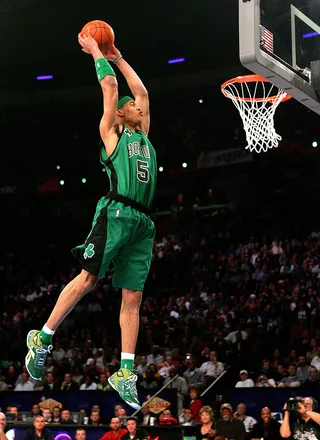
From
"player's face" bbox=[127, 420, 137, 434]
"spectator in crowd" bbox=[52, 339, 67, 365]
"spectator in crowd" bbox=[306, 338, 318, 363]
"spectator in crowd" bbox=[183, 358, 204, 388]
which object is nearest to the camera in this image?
"player's face" bbox=[127, 420, 137, 434]

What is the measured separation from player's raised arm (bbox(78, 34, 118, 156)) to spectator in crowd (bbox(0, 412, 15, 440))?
23.3 ft

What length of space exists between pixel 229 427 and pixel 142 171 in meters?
7.02

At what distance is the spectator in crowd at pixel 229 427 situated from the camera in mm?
12414

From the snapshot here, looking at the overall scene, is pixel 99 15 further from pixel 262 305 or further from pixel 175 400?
pixel 175 400

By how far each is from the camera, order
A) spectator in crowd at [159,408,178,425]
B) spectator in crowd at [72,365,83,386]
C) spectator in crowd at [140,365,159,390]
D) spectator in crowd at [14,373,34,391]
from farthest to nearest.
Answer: spectator in crowd at [14,373,34,391] < spectator in crowd at [72,365,83,386] < spectator in crowd at [140,365,159,390] < spectator in crowd at [159,408,178,425]

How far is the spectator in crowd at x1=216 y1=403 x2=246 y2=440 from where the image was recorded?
12.4 metres

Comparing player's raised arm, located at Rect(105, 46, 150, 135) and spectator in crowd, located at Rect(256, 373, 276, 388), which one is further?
spectator in crowd, located at Rect(256, 373, 276, 388)

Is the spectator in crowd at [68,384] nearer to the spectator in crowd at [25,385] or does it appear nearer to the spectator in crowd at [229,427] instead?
the spectator in crowd at [25,385]

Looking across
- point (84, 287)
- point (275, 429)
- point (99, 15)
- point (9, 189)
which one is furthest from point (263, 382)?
point (9, 189)

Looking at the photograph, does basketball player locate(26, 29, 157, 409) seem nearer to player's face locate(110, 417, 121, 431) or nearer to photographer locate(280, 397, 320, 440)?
photographer locate(280, 397, 320, 440)

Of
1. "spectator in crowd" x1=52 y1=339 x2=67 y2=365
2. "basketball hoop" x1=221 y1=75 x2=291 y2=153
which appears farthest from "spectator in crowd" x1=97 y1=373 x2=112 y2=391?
"basketball hoop" x1=221 y1=75 x2=291 y2=153

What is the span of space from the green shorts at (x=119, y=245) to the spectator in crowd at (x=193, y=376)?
9.58 m

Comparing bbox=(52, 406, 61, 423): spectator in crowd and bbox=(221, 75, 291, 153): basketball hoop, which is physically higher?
bbox=(221, 75, 291, 153): basketball hoop

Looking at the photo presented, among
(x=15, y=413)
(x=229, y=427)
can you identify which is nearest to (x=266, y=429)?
(x=229, y=427)
